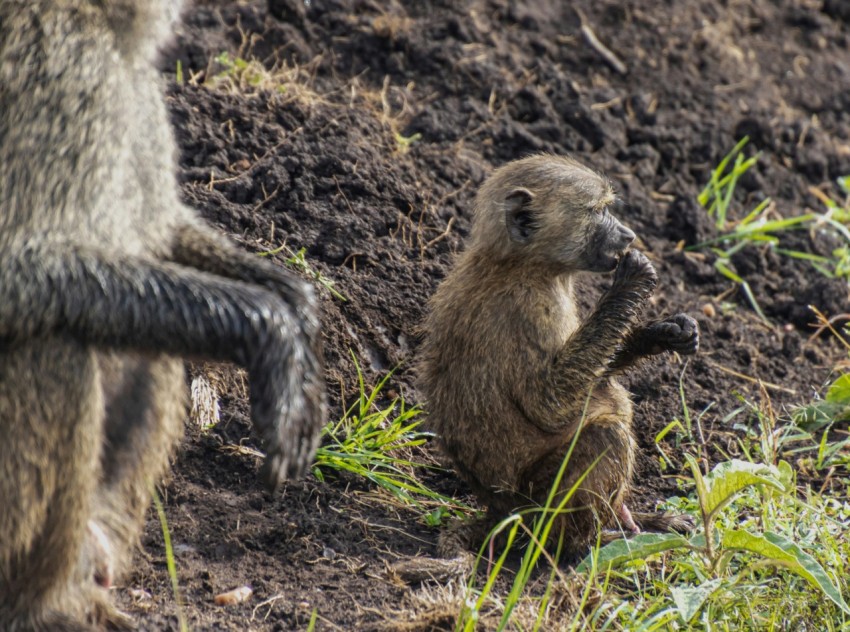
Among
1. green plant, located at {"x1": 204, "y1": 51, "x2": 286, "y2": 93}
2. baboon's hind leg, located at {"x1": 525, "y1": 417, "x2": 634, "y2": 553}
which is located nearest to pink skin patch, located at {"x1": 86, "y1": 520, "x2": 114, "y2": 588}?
baboon's hind leg, located at {"x1": 525, "y1": 417, "x2": 634, "y2": 553}

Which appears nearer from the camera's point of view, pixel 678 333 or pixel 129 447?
pixel 129 447

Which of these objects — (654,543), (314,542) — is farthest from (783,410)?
(314,542)

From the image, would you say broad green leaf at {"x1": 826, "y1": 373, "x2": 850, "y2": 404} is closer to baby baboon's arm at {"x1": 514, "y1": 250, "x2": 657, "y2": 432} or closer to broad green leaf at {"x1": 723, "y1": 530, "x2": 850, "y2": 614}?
baby baboon's arm at {"x1": 514, "y1": 250, "x2": 657, "y2": 432}

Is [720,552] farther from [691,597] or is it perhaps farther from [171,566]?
[171,566]

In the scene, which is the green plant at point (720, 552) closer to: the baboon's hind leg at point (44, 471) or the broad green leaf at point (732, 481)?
the broad green leaf at point (732, 481)

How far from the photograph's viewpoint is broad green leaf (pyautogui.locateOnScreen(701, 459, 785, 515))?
3938 mm

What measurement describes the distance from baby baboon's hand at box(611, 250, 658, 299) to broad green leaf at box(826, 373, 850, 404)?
101cm

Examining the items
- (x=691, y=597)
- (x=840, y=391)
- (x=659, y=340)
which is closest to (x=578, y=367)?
(x=659, y=340)

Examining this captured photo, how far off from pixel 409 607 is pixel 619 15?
474 cm

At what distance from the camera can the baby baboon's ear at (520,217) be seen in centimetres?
475

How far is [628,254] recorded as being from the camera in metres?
4.72

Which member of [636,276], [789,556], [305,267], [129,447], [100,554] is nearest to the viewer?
[100,554]

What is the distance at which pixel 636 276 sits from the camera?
4.66 metres

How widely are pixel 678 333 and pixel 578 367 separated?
1.31ft
